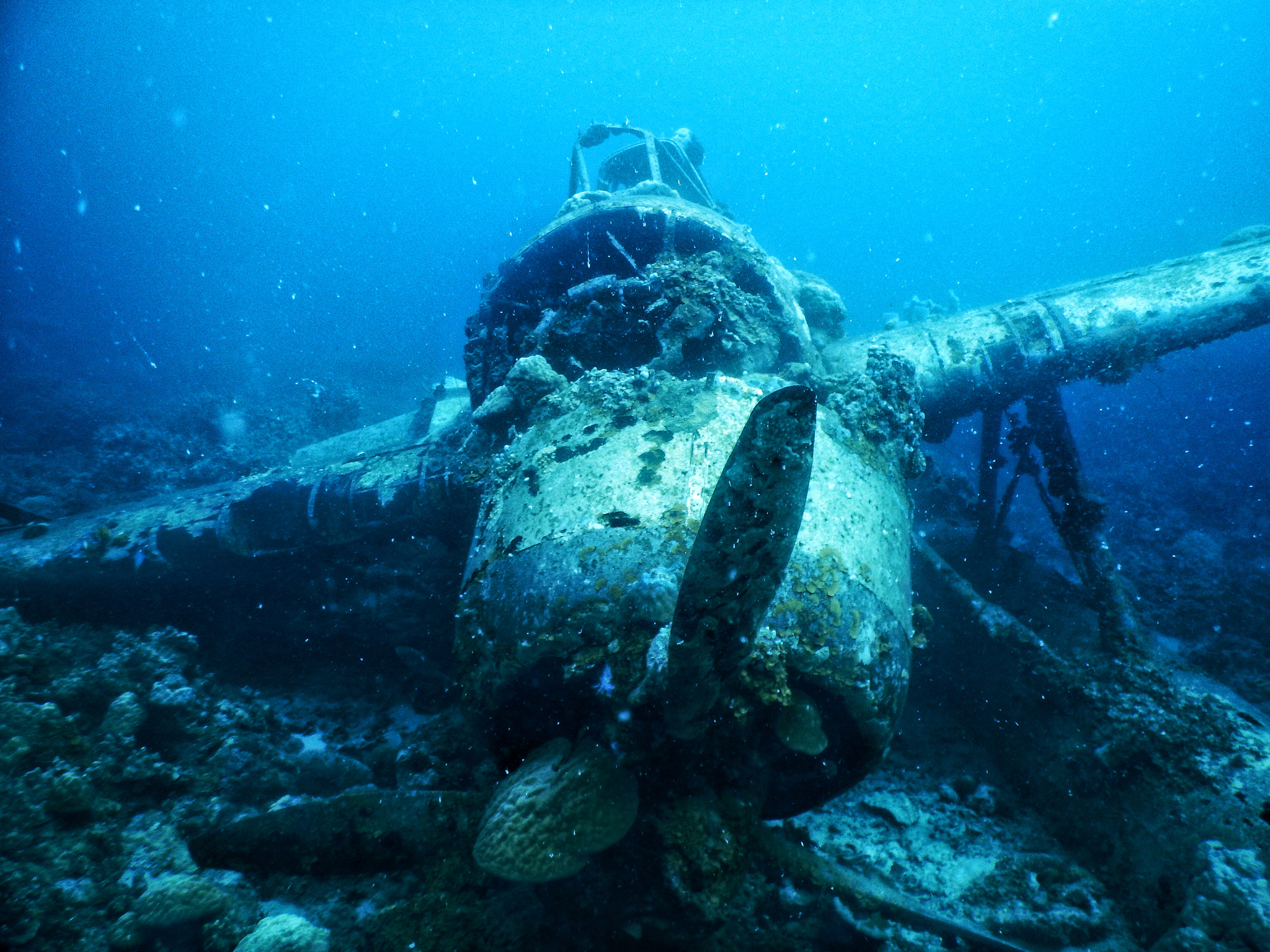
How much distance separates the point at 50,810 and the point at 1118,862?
5470 millimetres

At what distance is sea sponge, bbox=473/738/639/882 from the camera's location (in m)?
1.51

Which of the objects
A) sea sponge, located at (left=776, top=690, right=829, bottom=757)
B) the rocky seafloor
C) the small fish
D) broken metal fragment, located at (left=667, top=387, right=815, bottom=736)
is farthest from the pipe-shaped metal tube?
the small fish

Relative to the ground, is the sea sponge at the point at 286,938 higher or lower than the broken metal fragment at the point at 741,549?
lower

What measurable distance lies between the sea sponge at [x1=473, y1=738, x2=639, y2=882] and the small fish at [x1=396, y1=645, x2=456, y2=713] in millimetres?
2369

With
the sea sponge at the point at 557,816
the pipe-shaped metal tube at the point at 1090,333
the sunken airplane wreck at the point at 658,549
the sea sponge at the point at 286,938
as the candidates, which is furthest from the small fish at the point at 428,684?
the pipe-shaped metal tube at the point at 1090,333

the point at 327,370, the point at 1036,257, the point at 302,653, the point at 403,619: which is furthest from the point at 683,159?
the point at 1036,257

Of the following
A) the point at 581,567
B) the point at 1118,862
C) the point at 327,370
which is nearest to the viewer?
the point at 581,567

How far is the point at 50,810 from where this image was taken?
101 inches

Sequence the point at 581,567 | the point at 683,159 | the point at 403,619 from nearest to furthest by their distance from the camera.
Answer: the point at 581,567 → the point at 403,619 → the point at 683,159

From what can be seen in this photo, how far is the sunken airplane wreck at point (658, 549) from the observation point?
1636mm

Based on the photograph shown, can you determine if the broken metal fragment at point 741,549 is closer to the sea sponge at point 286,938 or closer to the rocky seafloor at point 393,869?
the rocky seafloor at point 393,869

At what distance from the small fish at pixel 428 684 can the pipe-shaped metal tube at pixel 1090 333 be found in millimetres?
4261

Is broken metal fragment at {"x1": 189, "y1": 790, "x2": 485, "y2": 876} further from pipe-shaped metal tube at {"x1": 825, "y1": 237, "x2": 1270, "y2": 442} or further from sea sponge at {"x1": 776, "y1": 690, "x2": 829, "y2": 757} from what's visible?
pipe-shaped metal tube at {"x1": 825, "y1": 237, "x2": 1270, "y2": 442}

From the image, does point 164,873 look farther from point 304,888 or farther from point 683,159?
point 683,159
